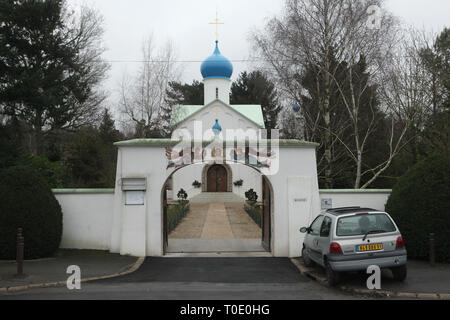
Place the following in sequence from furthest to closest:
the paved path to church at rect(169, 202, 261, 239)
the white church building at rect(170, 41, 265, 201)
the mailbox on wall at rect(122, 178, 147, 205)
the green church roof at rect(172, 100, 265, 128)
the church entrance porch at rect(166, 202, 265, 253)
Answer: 1. the white church building at rect(170, 41, 265, 201)
2. the green church roof at rect(172, 100, 265, 128)
3. the paved path to church at rect(169, 202, 261, 239)
4. the church entrance porch at rect(166, 202, 265, 253)
5. the mailbox on wall at rect(122, 178, 147, 205)

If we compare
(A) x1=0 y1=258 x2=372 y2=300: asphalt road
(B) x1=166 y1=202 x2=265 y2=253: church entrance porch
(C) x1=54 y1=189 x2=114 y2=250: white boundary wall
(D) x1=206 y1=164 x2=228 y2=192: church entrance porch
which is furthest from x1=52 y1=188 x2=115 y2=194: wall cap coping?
(D) x1=206 y1=164 x2=228 y2=192: church entrance porch

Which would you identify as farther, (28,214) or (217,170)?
(217,170)

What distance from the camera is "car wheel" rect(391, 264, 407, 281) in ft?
28.4

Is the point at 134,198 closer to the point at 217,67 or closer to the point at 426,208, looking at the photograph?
the point at 426,208

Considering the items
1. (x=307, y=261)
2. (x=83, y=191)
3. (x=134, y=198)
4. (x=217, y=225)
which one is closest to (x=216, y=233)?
(x=217, y=225)

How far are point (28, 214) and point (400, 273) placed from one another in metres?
9.27

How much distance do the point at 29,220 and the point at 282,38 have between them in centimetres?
1358

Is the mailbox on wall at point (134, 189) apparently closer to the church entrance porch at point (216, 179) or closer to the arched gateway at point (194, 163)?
the arched gateway at point (194, 163)

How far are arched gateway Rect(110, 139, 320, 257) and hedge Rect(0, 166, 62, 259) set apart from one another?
188 cm

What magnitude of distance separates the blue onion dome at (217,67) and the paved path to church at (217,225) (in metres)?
14.9

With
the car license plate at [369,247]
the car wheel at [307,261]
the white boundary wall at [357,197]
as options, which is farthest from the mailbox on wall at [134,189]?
the car license plate at [369,247]

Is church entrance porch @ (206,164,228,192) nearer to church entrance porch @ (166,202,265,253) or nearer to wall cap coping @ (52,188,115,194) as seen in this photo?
church entrance porch @ (166,202,265,253)

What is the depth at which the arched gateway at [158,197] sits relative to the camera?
12789mm

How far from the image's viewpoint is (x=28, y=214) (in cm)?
1151
